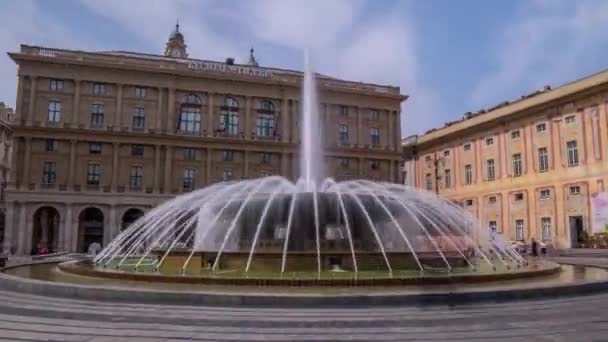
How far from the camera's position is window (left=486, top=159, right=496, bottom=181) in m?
46.4

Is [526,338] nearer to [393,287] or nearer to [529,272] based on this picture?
[393,287]

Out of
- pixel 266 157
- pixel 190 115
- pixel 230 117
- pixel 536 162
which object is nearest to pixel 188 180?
pixel 190 115

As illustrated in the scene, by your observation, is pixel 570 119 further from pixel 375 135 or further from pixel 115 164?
pixel 115 164

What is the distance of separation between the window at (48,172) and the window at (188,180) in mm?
11100

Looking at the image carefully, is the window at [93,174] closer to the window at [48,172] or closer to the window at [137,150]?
the window at [48,172]

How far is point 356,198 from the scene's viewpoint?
496 inches

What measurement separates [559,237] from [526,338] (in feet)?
120

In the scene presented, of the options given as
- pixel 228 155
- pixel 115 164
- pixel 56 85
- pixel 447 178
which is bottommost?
pixel 115 164

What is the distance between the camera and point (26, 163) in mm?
42094

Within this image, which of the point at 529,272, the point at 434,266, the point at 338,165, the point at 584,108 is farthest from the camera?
the point at 338,165

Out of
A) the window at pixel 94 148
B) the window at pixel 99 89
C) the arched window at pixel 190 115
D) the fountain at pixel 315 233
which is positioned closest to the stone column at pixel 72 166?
the window at pixel 94 148

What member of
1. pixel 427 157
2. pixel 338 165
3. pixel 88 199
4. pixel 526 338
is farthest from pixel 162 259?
pixel 427 157

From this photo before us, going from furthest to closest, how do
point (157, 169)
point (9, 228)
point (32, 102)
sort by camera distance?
point (157, 169)
point (32, 102)
point (9, 228)

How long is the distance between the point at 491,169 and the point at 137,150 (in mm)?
32997
